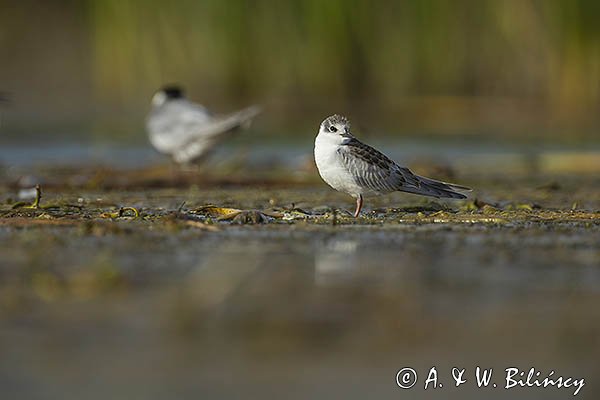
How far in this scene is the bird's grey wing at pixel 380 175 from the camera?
6559 millimetres

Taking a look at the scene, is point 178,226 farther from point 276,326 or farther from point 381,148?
point 381,148

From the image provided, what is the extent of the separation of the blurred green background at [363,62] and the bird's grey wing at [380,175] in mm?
7635

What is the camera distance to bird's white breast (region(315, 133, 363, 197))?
653 cm

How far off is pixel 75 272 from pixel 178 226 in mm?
1294

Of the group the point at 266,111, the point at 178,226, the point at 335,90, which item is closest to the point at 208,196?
the point at 178,226

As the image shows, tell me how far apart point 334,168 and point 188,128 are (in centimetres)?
407

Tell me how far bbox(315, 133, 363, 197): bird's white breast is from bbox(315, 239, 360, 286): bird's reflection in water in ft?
4.10

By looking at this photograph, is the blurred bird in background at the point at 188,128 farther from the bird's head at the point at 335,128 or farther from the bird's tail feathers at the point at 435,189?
the bird's tail feathers at the point at 435,189

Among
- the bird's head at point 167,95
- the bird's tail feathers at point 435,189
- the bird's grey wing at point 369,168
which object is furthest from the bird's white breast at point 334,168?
the bird's head at point 167,95

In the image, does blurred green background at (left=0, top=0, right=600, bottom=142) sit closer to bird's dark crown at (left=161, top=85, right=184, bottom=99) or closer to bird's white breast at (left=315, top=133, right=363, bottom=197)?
bird's dark crown at (left=161, top=85, right=184, bottom=99)

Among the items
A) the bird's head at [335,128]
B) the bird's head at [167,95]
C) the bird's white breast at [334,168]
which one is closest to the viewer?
the bird's white breast at [334,168]

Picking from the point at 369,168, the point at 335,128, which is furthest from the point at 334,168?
the point at 335,128

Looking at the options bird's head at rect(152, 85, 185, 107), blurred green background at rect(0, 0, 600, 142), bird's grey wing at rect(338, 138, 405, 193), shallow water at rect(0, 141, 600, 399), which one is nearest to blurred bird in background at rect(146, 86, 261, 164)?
bird's head at rect(152, 85, 185, 107)

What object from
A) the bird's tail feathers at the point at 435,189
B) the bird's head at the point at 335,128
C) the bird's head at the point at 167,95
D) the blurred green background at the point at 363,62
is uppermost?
the blurred green background at the point at 363,62
